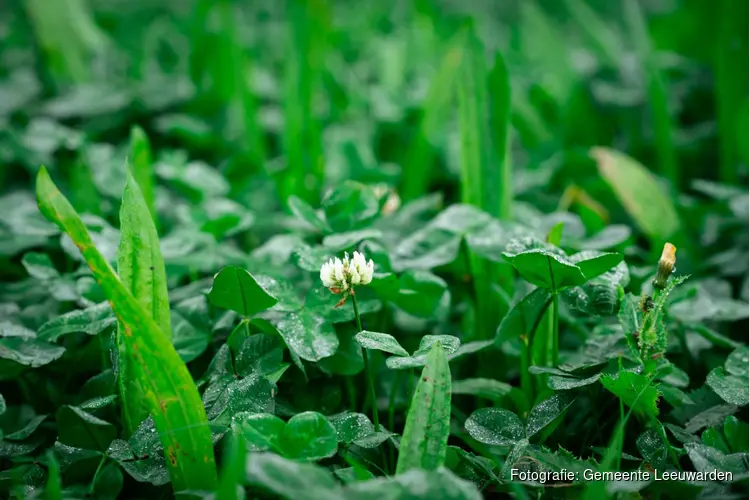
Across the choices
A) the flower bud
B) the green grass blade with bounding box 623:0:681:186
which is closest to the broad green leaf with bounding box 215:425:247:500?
the flower bud

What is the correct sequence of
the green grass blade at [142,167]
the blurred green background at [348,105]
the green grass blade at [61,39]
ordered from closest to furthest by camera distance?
the green grass blade at [142,167]
the blurred green background at [348,105]
the green grass blade at [61,39]

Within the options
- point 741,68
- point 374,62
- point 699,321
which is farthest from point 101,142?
point 741,68

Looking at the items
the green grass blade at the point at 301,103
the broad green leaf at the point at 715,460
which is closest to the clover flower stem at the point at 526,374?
the broad green leaf at the point at 715,460

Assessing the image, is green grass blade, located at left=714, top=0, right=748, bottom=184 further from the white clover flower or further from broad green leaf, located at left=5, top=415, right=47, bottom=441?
broad green leaf, located at left=5, top=415, right=47, bottom=441

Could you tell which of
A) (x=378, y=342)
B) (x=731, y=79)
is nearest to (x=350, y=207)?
(x=378, y=342)

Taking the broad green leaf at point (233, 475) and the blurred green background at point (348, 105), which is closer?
the broad green leaf at point (233, 475)

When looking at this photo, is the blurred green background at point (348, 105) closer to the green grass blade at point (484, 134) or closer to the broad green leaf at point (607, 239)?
the green grass blade at point (484, 134)

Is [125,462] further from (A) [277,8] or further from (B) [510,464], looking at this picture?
(A) [277,8]
